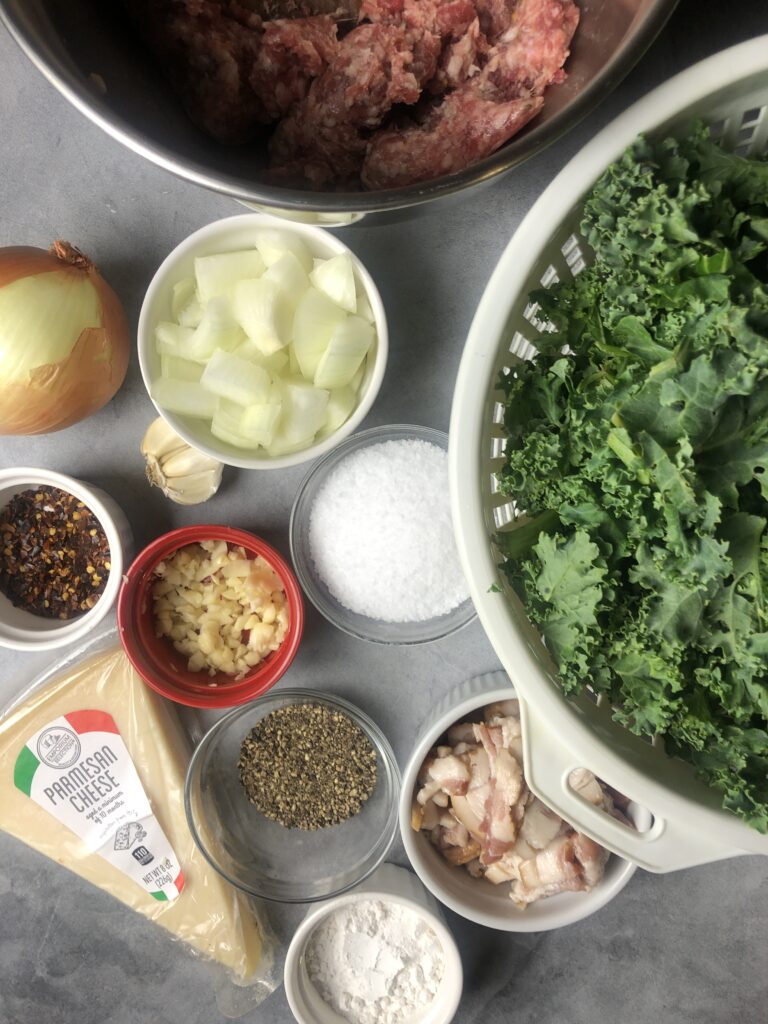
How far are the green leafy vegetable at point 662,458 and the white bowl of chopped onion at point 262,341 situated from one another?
0.30 meters

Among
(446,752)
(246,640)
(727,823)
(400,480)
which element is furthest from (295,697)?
(727,823)

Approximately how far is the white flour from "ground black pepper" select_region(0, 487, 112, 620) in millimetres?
716

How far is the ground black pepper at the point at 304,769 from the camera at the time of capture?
1401 millimetres

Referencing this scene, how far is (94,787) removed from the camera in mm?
1391

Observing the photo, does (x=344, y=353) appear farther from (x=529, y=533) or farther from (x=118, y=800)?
(x=118, y=800)

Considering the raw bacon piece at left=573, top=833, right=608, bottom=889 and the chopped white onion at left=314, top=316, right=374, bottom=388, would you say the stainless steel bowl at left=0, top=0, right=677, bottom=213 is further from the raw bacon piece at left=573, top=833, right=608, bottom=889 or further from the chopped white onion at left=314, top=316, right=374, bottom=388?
the raw bacon piece at left=573, top=833, right=608, bottom=889

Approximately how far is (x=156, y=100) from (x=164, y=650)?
32.3 inches

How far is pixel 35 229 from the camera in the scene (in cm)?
128

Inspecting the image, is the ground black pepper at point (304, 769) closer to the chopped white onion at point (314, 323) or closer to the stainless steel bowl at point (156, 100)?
the chopped white onion at point (314, 323)

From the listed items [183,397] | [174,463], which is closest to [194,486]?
[174,463]

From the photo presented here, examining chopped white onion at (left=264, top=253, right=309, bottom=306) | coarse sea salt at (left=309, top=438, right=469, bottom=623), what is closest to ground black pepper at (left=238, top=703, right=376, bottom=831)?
coarse sea salt at (left=309, top=438, right=469, bottom=623)

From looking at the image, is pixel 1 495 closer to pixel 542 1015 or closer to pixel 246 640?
pixel 246 640

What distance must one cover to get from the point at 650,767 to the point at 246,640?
66 cm

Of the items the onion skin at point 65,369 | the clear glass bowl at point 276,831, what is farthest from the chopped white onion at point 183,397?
the clear glass bowl at point 276,831
